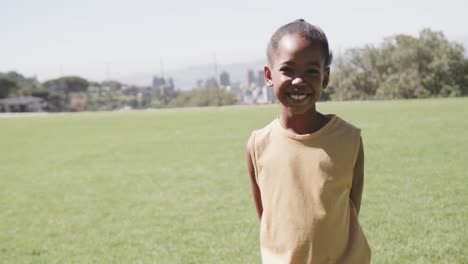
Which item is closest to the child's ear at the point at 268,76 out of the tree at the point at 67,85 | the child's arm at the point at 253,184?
the child's arm at the point at 253,184

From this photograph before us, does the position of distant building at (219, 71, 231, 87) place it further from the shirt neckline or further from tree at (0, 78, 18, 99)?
the shirt neckline

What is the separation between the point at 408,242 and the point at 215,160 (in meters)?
6.08

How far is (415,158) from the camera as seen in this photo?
840cm

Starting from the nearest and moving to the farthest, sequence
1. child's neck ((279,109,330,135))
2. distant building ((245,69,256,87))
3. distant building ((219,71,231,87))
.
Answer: child's neck ((279,109,330,135)) → distant building ((219,71,231,87)) → distant building ((245,69,256,87))

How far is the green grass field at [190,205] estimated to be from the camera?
168 inches

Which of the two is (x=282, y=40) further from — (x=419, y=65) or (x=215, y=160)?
(x=419, y=65)

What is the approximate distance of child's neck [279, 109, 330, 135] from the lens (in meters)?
1.70

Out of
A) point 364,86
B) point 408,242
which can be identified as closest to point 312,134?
point 408,242

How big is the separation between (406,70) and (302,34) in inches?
1732

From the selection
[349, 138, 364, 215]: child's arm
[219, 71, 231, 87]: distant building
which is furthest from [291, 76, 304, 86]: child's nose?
[219, 71, 231, 87]: distant building

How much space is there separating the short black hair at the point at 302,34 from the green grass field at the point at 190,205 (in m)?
2.54

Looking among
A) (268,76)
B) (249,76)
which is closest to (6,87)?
(249,76)

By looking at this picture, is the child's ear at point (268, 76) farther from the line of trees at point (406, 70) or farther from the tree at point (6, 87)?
the tree at point (6, 87)

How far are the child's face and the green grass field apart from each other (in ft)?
8.24
